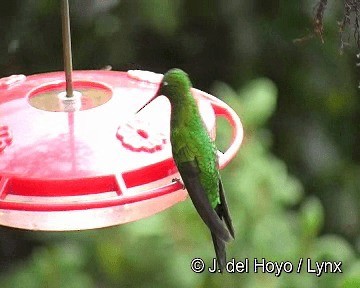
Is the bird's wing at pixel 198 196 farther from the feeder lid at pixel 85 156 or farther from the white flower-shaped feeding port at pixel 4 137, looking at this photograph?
the white flower-shaped feeding port at pixel 4 137

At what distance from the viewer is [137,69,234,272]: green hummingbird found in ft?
4.22

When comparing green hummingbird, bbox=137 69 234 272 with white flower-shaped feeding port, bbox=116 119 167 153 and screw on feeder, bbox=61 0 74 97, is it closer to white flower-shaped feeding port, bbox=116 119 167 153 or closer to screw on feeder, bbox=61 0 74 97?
white flower-shaped feeding port, bbox=116 119 167 153

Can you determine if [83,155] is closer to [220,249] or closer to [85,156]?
[85,156]

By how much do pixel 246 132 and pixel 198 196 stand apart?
1.13 metres

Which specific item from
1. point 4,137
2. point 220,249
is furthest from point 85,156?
point 220,249

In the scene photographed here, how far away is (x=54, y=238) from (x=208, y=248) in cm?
67

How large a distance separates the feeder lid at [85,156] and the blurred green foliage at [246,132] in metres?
0.74

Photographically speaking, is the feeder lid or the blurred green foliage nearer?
the feeder lid

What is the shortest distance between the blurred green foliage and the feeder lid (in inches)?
29.0

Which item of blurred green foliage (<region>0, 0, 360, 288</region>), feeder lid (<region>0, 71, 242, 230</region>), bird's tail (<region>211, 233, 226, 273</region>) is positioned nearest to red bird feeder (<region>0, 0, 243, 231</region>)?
feeder lid (<region>0, 71, 242, 230</region>)

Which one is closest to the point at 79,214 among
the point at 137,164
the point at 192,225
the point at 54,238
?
the point at 137,164

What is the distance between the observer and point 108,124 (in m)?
1.45

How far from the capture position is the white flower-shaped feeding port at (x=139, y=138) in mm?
1383

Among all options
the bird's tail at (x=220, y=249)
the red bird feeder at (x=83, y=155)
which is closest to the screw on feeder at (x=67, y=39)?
the red bird feeder at (x=83, y=155)
